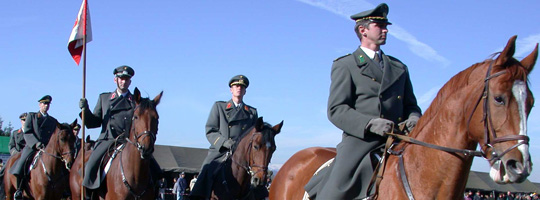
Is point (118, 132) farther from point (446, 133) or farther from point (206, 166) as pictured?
point (446, 133)

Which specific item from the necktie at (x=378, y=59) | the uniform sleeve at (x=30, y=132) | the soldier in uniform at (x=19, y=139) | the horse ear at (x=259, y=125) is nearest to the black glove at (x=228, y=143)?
the horse ear at (x=259, y=125)

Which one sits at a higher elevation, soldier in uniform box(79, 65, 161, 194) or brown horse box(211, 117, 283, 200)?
soldier in uniform box(79, 65, 161, 194)

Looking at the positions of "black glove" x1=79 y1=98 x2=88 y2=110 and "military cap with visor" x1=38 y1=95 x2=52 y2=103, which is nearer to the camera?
"black glove" x1=79 y1=98 x2=88 y2=110

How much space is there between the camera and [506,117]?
3.90m

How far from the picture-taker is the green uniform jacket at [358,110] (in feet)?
16.6

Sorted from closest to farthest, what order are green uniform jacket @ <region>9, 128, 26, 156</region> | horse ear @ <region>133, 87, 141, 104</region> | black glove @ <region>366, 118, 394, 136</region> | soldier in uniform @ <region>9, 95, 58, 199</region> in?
black glove @ <region>366, 118, 394, 136</region>, horse ear @ <region>133, 87, 141, 104</region>, soldier in uniform @ <region>9, 95, 58, 199</region>, green uniform jacket @ <region>9, 128, 26, 156</region>

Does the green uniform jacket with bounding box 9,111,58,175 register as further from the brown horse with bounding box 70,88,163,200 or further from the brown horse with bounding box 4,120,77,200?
the brown horse with bounding box 70,88,163,200

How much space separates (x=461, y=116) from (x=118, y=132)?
7.75 m

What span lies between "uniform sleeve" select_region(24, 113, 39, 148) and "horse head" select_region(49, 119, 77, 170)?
4.47 ft

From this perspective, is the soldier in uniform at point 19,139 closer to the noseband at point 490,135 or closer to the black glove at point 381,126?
the black glove at point 381,126

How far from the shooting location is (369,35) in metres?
5.46

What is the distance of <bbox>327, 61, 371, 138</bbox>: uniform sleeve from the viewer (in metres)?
5.05

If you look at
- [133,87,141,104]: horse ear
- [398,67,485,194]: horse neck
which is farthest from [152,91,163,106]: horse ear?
[398,67,485,194]: horse neck

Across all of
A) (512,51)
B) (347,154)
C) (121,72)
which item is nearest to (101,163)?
(121,72)
